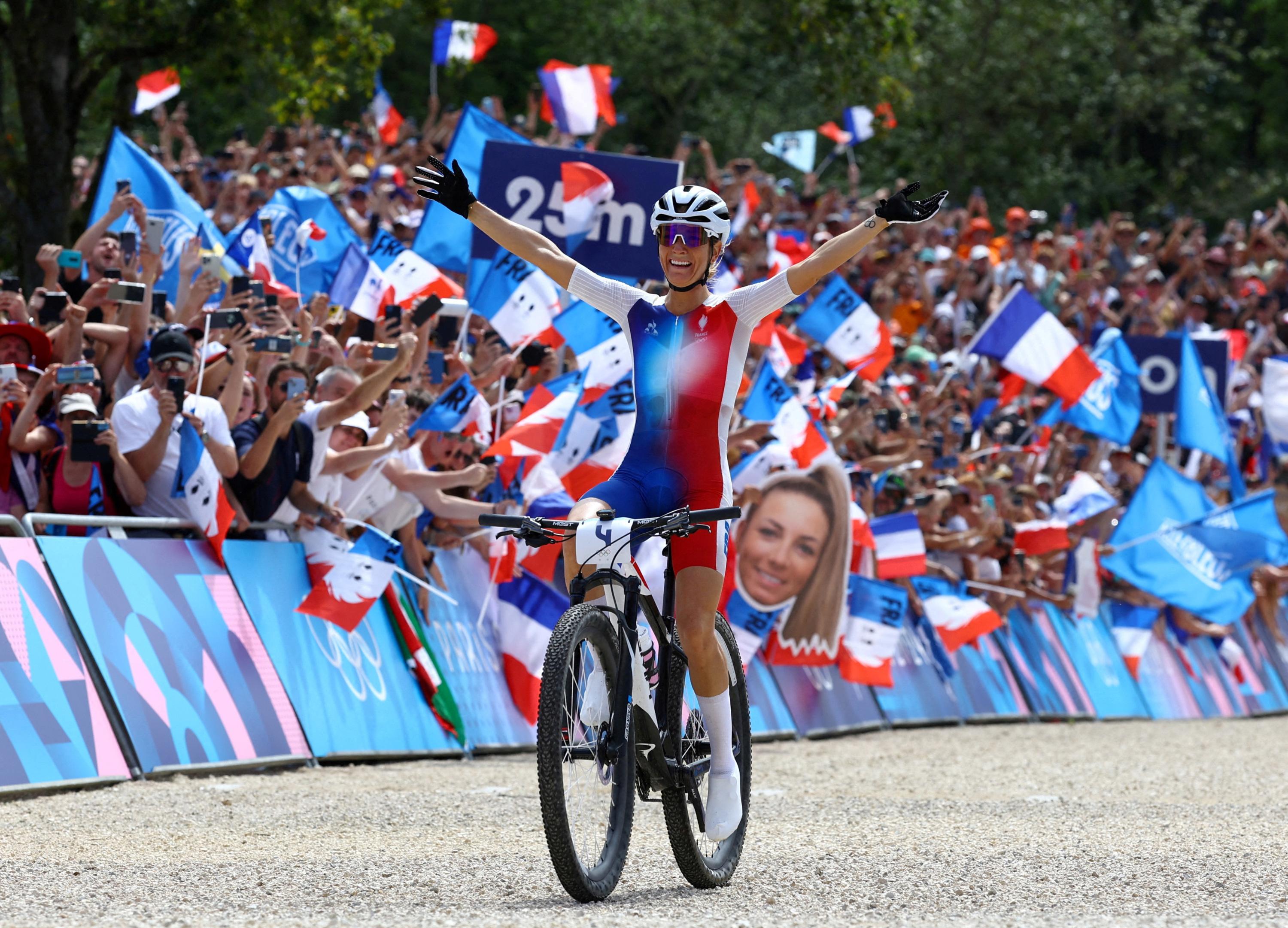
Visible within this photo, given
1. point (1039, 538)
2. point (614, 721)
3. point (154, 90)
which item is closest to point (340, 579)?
point (614, 721)

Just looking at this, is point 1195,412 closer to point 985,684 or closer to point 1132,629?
point 1132,629

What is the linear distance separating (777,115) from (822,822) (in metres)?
33.5

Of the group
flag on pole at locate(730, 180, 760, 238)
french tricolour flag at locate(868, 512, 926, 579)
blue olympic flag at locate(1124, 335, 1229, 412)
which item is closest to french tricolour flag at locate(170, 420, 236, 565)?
french tricolour flag at locate(868, 512, 926, 579)

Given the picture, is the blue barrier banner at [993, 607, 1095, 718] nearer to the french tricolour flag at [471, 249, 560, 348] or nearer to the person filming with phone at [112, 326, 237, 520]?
the french tricolour flag at [471, 249, 560, 348]

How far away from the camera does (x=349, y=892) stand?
5887 millimetres

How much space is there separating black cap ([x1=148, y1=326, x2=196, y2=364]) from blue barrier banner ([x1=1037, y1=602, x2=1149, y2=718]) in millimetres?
10292

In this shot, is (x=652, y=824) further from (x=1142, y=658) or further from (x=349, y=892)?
(x=1142, y=658)

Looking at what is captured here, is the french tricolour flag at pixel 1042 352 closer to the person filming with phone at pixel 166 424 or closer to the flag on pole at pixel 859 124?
the flag on pole at pixel 859 124

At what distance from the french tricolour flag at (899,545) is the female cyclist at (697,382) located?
8133 mm

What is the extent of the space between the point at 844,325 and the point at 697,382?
948cm

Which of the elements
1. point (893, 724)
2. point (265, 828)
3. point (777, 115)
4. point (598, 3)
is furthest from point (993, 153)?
point (265, 828)

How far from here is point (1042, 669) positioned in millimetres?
17422

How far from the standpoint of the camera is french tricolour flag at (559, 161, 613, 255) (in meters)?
12.7

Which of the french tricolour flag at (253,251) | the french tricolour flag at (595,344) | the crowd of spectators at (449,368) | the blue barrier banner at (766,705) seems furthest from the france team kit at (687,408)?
the blue barrier banner at (766,705)
